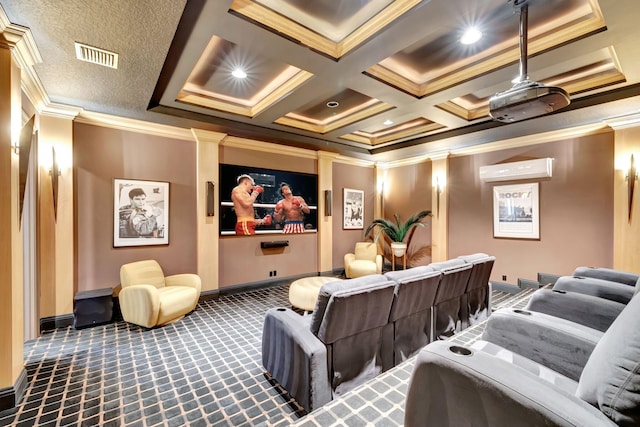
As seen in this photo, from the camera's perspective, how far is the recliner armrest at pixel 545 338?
1.51 meters

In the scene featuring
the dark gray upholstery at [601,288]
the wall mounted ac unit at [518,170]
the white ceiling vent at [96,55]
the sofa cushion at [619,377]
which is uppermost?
the white ceiling vent at [96,55]

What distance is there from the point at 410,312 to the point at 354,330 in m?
0.67

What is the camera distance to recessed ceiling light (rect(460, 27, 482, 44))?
2.43 m

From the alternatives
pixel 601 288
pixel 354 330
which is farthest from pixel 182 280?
pixel 601 288

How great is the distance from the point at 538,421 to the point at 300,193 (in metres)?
5.17

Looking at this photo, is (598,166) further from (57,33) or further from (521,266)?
(57,33)

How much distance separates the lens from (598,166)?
4191 millimetres

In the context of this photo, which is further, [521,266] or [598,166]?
[521,266]

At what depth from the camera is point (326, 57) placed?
265 centimetres

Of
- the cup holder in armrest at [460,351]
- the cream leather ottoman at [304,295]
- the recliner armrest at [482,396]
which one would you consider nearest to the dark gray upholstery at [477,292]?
the cream leather ottoman at [304,295]

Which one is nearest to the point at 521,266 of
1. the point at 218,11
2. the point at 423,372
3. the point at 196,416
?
the point at 423,372

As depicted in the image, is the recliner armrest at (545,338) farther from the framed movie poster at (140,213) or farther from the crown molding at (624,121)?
the framed movie poster at (140,213)

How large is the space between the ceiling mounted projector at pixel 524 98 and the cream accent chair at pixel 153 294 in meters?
3.99

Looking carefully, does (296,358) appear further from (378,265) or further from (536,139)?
(536,139)
